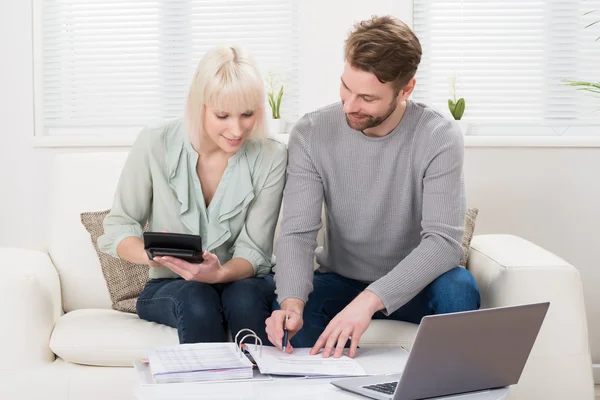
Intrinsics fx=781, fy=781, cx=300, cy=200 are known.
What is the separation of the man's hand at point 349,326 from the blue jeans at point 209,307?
0.35 m

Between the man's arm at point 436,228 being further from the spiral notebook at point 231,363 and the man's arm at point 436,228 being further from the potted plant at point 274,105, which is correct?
the potted plant at point 274,105

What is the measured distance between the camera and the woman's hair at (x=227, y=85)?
2.14m

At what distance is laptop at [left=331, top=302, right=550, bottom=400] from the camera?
137 centimetres

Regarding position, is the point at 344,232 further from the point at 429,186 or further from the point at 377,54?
the point at 377,54

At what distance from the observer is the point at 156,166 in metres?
2.28

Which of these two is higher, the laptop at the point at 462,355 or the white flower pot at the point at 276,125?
the white flower pot at the point at 276,125

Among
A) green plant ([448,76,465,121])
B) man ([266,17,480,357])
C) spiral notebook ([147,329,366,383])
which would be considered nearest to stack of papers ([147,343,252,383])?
spiral notebook ([147,329,366,383])

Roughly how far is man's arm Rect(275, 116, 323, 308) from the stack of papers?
1.27 feet

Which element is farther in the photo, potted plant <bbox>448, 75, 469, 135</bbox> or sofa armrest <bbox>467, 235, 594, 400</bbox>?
potted plant <bbox>448, 75, 469, 135</bbox>

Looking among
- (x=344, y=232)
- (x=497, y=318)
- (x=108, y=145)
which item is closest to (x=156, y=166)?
(x=344, y=232)

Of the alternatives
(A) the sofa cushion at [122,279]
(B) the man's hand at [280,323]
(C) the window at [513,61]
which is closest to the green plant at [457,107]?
(C) the window at [513,61]

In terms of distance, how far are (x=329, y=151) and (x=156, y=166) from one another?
1.66ft

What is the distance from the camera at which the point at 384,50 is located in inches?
80.5

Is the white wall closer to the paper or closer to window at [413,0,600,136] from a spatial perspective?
window at [413,0,600,136]
